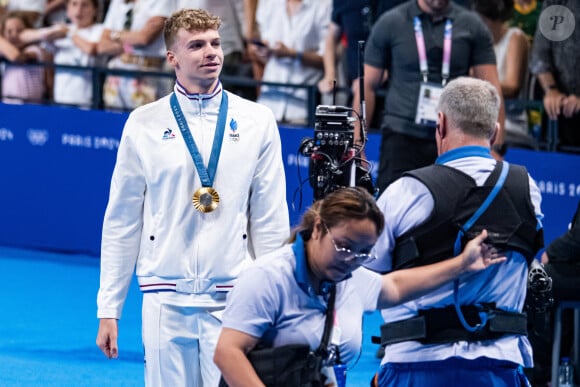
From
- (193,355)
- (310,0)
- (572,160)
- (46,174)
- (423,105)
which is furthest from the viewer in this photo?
(46,174)

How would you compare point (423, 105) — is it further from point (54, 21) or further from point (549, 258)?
point (54, 21)

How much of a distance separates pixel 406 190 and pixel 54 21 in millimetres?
9680

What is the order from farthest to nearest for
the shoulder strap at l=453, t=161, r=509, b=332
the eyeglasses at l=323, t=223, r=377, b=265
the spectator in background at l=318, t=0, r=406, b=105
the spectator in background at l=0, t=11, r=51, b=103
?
the spectator in background at l=0, t=11, r=51, b=103, the spectator in background at l=318, t=0, r=406, b=105, the shoulder strap at l=453, t=161, r=509, b=332, the eyeglasses at l=323, t=223, r=377, b=265

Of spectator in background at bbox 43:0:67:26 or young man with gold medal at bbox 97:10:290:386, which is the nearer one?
young man with gold medal at bbox 97:10:290:386

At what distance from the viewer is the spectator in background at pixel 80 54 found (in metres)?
13.2

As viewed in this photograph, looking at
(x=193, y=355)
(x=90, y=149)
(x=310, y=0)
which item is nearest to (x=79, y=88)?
(x=90, y=149)

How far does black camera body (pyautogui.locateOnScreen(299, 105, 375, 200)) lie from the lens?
6.15 meters

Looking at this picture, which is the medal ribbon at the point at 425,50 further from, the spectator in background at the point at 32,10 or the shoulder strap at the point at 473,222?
the spectator in background at the point at 32,10

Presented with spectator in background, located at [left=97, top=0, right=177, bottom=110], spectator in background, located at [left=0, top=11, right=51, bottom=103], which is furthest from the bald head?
spectator in background, located at [left=0, top=11, right=51, bottom=103]

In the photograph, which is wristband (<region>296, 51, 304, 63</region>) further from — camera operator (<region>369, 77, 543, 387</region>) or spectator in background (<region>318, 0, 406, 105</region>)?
camera operator (<region>369, 77, 543, 387</region>)

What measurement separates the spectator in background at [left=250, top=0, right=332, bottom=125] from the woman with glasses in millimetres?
7217

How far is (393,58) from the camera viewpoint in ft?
29.2

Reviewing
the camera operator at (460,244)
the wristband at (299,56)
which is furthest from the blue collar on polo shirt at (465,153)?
the wristband at (299,56)

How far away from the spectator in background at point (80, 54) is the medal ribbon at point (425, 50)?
5234 mm
